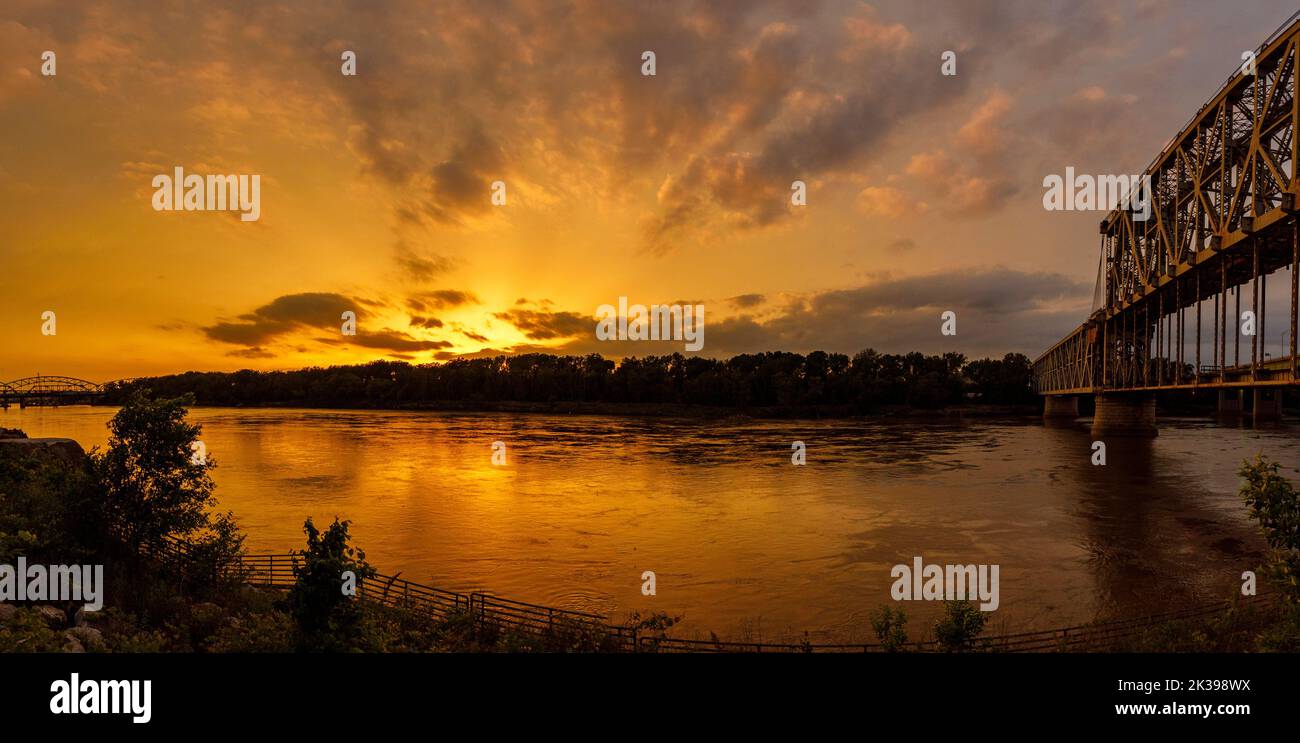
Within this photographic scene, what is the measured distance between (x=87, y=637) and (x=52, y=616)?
5.29 ft

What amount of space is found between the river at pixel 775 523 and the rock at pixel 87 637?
12219 millimetres

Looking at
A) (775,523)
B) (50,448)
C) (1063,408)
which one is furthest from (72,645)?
(1063,408)

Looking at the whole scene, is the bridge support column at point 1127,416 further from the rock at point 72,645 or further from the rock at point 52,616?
the rock at point 52,616

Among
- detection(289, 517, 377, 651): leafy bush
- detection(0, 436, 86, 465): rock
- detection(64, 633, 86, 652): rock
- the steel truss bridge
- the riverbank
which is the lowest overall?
the riverbank

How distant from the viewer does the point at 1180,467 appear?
6247 centimetres

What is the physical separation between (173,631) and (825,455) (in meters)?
66.4

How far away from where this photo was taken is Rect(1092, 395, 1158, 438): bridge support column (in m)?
92.9

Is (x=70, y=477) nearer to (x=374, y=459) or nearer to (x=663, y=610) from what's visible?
(x=663, y=610)

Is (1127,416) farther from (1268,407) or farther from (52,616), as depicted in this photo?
(52,616)

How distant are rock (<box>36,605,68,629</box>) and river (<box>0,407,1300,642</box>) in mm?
12450

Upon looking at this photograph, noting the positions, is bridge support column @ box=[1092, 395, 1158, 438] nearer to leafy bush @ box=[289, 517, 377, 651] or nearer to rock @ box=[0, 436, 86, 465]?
leafy bush @ box=[289, 517, 377, 651]

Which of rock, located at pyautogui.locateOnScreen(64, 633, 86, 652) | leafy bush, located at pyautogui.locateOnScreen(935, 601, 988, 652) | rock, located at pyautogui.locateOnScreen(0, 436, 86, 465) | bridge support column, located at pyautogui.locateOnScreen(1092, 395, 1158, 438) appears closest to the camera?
rock, located at pyautogui.locateOnScreen(64, 633, 86, 652)

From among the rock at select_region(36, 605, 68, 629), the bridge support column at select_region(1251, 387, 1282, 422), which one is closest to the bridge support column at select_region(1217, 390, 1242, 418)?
the bridge support column at select_region(1251, 387, 1282, 422)

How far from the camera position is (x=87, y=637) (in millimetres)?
15758
